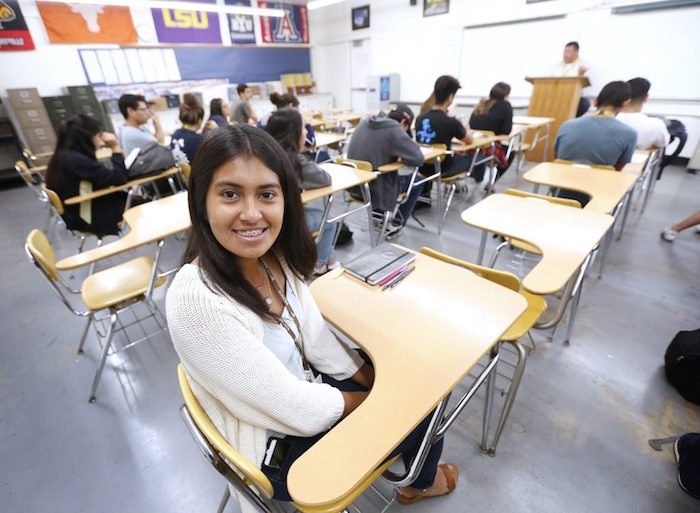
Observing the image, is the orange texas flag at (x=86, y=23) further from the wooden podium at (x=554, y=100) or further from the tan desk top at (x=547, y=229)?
the tan desk top at (x=547, y=229)

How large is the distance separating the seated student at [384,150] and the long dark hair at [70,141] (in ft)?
6.39

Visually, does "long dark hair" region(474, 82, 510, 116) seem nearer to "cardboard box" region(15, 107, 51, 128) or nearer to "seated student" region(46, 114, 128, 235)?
"seated student" region(46, 114, 128, 235)

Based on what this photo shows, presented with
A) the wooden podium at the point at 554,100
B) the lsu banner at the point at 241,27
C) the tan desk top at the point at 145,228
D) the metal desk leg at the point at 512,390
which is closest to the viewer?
the metal desk leg at the point at 512,390

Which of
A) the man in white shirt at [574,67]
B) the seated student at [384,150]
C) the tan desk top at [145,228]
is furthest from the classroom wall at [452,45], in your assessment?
the tan desk top at [145,228]

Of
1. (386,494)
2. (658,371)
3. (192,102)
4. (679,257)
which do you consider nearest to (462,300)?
(386,494)

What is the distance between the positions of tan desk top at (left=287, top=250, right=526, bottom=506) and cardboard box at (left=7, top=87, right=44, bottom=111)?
711cm

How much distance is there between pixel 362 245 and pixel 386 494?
2150mm

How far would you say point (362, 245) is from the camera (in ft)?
10.4

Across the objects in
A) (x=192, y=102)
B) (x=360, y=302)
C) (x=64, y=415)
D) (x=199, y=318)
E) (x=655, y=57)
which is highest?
(x=655, y=57)

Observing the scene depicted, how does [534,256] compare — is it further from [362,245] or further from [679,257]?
[362,245]

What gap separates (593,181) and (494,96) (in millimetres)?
2113

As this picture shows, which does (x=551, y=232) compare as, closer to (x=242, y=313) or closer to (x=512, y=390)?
(x=512, y=390)

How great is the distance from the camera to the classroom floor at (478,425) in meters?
1.28

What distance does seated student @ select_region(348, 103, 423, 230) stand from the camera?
266cm
